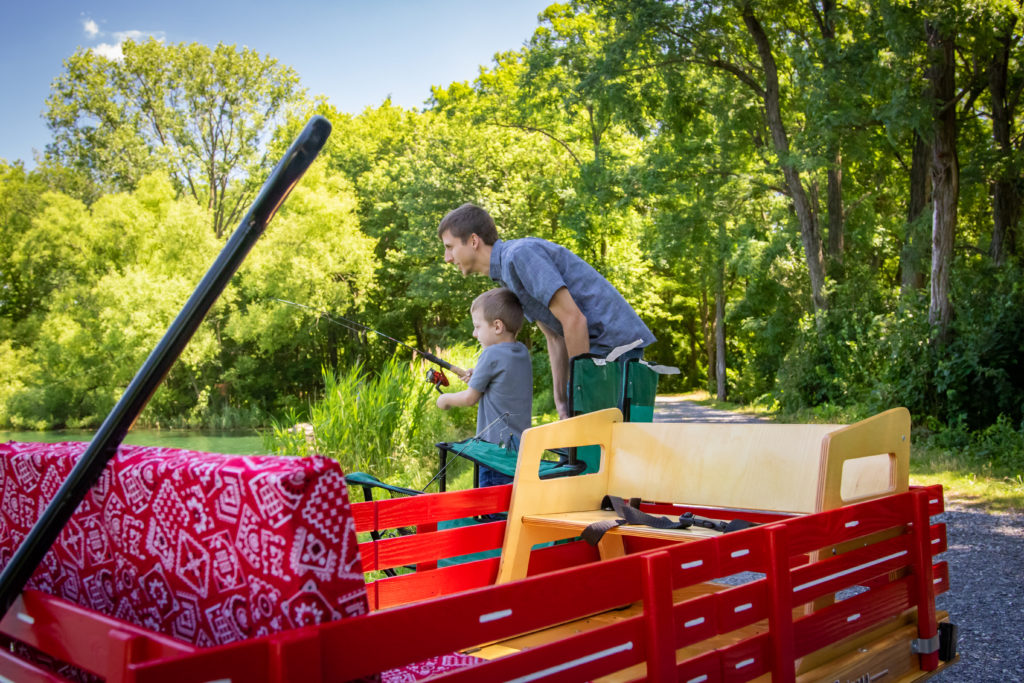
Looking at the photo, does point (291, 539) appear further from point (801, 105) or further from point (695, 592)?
point (801, 105)

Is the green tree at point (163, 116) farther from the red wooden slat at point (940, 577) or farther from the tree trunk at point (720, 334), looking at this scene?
the red wooden slat at point (940, 577)

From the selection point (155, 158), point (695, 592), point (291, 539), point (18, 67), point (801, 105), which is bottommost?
point (695, 592)

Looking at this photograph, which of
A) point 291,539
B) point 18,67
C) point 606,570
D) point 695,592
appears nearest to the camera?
point 291,539

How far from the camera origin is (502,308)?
4.06m

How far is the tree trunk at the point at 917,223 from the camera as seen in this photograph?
46.5ft

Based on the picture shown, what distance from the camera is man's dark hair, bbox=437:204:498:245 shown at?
379 cm

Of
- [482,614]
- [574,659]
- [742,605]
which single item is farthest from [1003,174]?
[482,614]

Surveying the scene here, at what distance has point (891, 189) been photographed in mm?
20516

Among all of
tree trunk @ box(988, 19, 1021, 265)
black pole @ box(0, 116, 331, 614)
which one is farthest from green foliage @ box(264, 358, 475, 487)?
tree trunk @ box(988, 19, 1021, 265)

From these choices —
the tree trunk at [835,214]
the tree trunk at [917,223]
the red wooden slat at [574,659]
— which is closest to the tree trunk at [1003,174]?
the tree trunk at [917,223]

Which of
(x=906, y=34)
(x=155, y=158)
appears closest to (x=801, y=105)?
(x=906, y=34)

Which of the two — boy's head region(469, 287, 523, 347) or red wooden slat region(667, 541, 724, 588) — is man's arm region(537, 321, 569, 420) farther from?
red wooden slat region(667, 541, 724, 588)

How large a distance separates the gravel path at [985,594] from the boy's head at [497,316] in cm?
251

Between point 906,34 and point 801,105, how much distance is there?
24.4 ft
